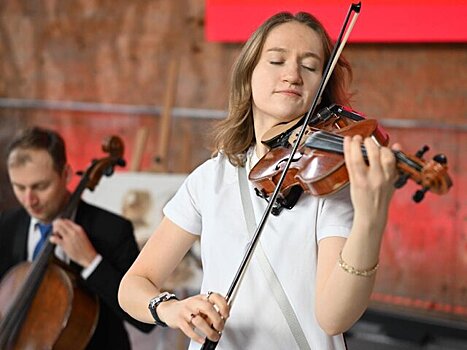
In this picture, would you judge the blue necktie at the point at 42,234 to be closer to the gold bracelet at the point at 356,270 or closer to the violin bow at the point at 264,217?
the violin bow at the point at 264,217

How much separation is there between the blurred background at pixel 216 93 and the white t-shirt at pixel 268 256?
6.13ft

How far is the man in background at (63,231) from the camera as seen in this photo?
2514 millimetres

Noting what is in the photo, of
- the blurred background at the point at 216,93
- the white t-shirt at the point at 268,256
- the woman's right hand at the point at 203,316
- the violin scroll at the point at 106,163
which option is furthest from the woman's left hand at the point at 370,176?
the blurred background at the point at 216,93

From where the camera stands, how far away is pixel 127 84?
5.08m

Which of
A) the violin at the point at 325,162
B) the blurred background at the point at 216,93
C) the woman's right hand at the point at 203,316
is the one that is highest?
the violin at the point at 325,162

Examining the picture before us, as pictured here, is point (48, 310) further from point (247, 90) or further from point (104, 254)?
point (247, 90)

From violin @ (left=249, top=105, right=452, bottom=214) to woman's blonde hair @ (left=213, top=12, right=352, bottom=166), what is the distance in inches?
3.3

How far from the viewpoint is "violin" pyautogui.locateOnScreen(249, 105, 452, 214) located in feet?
3.98

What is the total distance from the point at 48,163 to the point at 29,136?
119mm

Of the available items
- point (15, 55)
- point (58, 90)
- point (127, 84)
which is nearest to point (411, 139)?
point (127, 84)

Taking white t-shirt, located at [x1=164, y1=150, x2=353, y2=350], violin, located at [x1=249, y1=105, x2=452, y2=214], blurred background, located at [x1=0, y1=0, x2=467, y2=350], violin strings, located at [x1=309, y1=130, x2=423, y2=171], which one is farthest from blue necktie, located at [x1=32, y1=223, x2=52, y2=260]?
violin strings, located at [x1=309, y1=130, x2=423, y2=171]

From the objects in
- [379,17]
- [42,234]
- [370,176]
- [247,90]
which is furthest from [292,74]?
[379,17]

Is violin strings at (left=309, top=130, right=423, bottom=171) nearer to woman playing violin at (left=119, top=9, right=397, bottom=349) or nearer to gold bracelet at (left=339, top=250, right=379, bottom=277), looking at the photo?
woman playing violin at (left=119, top=9, right=397, bottom=349)

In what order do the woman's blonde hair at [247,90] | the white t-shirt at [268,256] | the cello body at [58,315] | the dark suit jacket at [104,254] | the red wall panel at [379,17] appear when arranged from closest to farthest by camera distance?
the white t-shirt at [268,256]
the woman's blonde hair at [247,90]
the cello body at [58,315]
the dark suit jacket at [104,254]
the red wall panel at [379,17]
